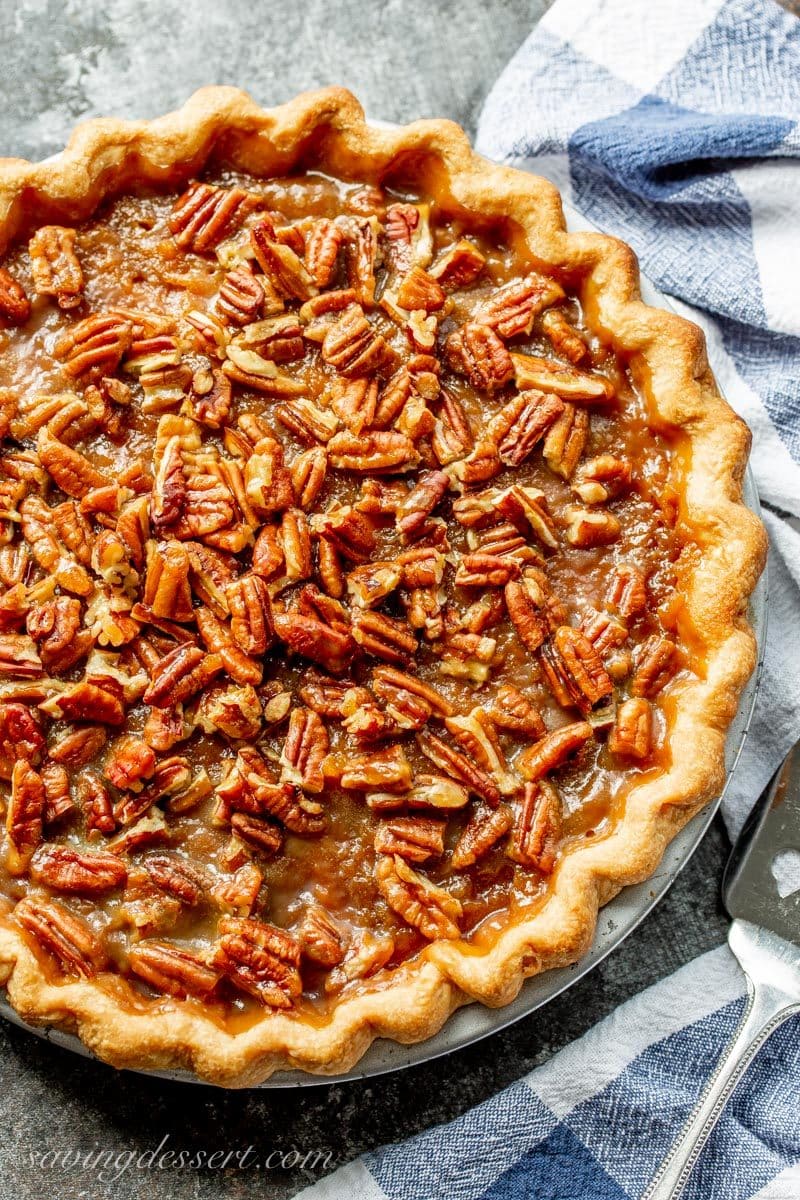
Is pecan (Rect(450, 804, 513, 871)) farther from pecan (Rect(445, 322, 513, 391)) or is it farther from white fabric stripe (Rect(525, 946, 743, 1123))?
pecan (Rect(445, 322, 513, 391))

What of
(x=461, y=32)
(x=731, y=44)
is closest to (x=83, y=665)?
(x=461, y=32)

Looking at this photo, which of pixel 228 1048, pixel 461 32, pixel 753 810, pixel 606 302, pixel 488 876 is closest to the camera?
pixel 228 1048

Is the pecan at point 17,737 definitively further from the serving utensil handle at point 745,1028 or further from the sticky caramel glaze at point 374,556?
the serving utensil handle at point 745,1028

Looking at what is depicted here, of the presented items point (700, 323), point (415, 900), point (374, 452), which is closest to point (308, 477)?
point (374, 452)

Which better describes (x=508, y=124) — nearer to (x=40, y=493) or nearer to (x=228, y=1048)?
(x=40, y=493)

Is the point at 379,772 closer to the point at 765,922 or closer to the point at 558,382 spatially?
the point at 558,382

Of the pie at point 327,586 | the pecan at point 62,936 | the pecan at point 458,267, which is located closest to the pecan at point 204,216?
the pie at point 327,586

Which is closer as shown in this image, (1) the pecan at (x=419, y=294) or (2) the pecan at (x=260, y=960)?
(2) the pecan at (x=260, y=960)
